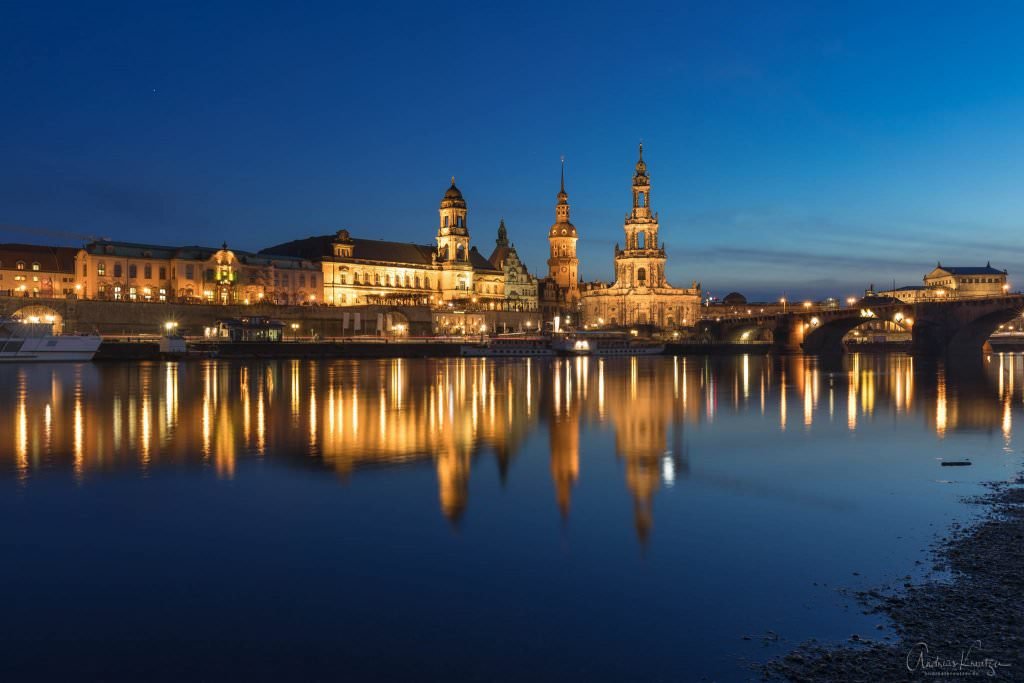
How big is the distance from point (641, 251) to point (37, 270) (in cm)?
9568

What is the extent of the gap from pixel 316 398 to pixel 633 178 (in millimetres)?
125792

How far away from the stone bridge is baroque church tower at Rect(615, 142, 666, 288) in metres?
20.1

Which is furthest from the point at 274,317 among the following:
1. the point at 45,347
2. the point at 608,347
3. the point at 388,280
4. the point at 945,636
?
the point at 945,636

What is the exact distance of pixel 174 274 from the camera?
116562mm

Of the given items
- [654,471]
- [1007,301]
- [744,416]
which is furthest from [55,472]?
[1007,301]

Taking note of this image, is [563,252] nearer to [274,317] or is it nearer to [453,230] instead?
[453,230]

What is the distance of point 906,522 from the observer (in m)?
14.2

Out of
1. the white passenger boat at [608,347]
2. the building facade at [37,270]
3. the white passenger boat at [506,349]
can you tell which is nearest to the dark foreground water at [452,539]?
the white passenger boat at [506,349]

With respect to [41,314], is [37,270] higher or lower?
higher

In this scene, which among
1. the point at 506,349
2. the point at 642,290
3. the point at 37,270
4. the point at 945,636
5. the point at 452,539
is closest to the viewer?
the point at 945,636

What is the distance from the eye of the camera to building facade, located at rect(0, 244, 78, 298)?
121312mm

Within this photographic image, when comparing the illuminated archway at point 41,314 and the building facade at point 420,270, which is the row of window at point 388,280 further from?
the illuminated archway at point 41,314

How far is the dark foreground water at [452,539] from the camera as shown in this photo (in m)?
8.95

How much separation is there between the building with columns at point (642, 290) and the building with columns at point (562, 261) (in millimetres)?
24792
